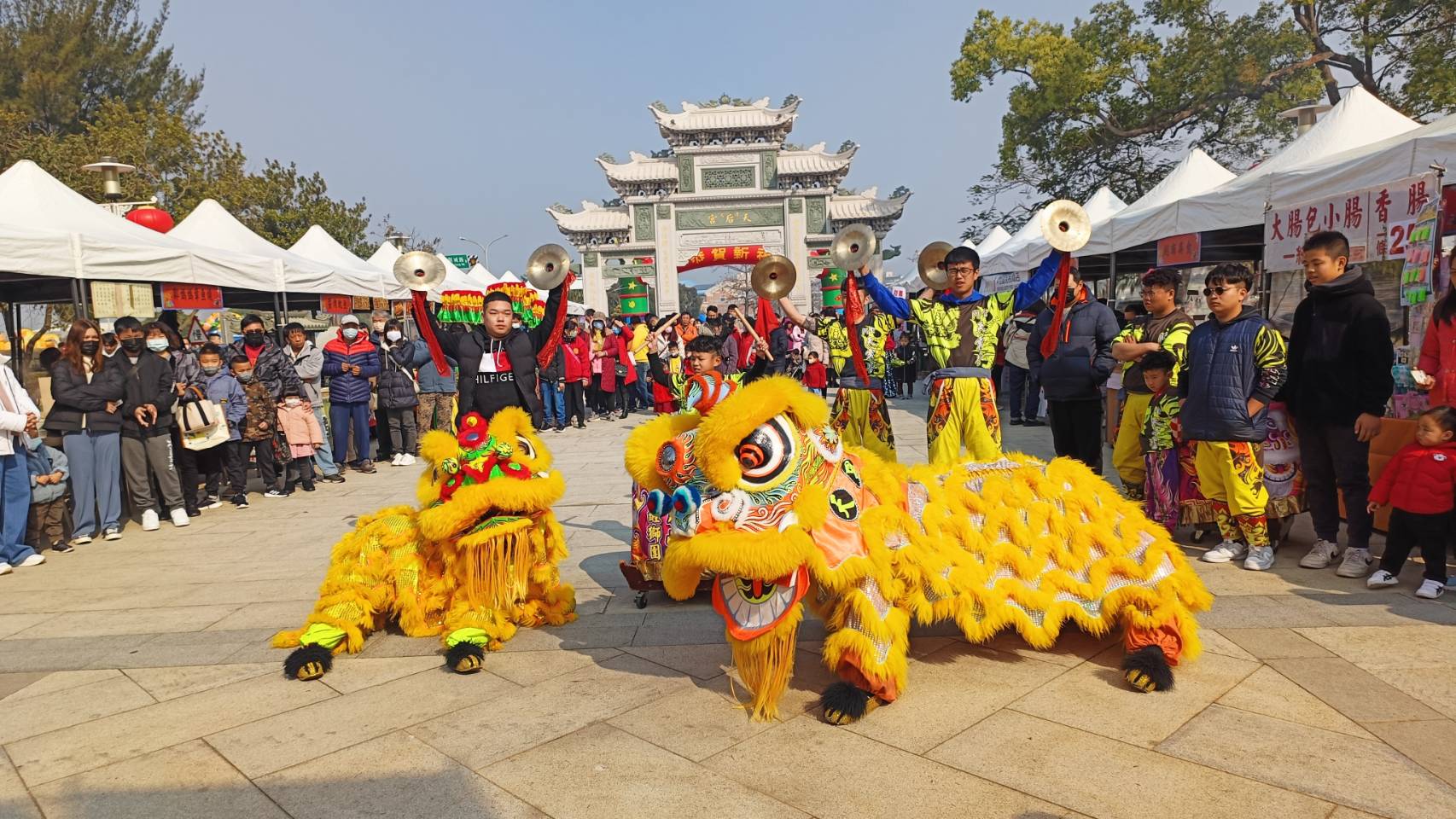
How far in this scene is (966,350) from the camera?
4449 millimetres

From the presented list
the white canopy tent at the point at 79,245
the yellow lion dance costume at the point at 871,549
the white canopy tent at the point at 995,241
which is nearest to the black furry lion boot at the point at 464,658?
the yellow lion dance costume at the point at 871,549

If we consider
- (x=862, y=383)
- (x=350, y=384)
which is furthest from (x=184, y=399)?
(x=862, y=383)

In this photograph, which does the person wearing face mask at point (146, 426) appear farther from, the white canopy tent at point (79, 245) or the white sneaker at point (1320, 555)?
the white sneaker at point (1320, 555)

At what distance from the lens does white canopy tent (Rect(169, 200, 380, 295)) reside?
940 centimetres

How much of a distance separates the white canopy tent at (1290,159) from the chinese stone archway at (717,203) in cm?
2729

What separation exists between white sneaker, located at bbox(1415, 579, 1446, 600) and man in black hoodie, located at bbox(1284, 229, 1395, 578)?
36 cm

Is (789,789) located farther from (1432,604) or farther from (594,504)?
(594,504)

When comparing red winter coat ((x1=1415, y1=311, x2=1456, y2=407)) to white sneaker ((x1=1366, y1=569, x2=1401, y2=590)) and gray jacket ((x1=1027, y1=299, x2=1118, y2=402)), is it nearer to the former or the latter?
white sneaker ((x1=1366, y1=569, x2=1401, y2=590))

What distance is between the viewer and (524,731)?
9.21 feet

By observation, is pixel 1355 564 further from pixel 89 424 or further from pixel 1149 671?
pixel 89 424

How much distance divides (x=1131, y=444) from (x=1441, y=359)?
1752 mm

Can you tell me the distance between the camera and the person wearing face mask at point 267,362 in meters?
7.70

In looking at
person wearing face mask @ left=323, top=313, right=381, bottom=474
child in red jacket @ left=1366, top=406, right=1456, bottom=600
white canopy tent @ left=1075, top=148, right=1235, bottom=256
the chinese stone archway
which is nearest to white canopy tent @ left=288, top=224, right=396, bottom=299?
person wearing face mask @ left=323, top=313, right=381, bottom=474

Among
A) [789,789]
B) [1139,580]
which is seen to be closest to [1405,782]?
[1139,580]
